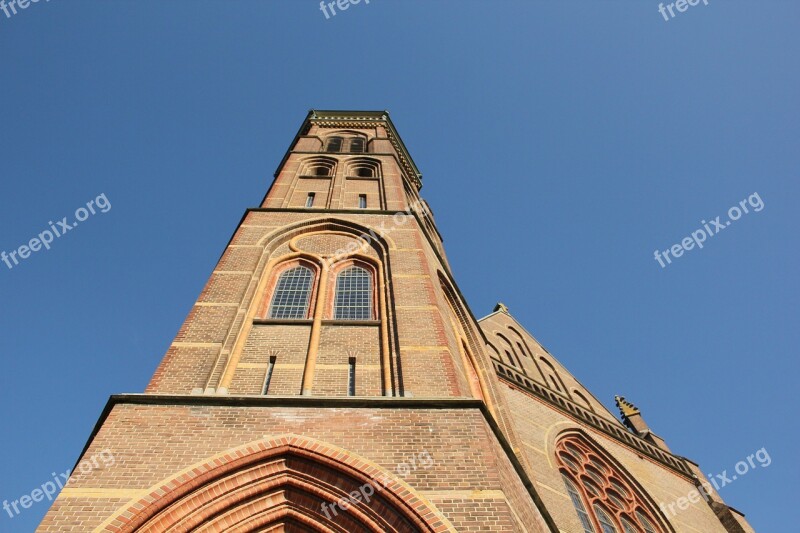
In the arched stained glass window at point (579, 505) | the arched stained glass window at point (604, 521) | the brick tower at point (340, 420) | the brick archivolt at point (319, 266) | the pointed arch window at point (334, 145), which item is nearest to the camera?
the brick tower at point (340, 420)

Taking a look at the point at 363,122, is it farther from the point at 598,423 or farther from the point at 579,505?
the point at 579,505

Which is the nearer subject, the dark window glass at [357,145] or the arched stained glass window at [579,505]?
the arched stained glass window at [579,505]

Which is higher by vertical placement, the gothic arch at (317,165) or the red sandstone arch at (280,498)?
the gothic arch at (317,165)

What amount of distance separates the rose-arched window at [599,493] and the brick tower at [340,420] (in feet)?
0.16

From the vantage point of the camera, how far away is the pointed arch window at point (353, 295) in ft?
34.1

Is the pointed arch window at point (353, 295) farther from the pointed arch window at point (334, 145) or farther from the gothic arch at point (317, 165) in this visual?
the pointed arch window at point (334, 145)

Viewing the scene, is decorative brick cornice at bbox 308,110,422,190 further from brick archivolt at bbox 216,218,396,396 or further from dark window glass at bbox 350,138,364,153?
brick archivolt at bbox 216,218,396,396

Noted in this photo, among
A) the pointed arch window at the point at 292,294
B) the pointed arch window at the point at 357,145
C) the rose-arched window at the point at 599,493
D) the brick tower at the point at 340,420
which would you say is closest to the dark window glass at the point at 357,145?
the pointed arch window at the point at 357,145

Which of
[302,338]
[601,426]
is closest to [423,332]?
[302,338]

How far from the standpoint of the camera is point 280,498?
6.54 metres

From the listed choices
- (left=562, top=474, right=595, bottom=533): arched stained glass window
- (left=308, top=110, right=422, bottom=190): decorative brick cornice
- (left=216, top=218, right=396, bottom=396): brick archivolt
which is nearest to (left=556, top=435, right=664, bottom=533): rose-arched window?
(left=562, top=474, right=595, bottom=533): arched stained glass window

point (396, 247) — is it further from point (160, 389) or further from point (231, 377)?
point (160, 389)

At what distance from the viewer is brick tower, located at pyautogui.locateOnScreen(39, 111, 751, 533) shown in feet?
20.2

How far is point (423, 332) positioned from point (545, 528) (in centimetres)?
344
